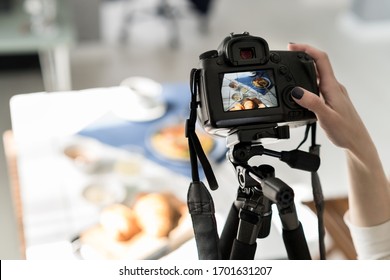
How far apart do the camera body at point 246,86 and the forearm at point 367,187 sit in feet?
0.40

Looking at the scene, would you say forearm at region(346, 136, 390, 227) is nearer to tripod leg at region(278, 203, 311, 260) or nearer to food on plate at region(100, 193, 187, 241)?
tripod leg at region(278, 203, 311, 260)

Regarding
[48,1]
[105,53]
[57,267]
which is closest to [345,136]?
[57,267]

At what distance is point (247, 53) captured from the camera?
72 cm

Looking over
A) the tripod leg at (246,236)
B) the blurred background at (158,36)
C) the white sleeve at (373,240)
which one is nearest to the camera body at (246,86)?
the tripod leg at (246,236)

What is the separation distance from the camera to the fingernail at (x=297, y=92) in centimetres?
71

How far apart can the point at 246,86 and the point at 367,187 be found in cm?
28

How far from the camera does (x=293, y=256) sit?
818mm

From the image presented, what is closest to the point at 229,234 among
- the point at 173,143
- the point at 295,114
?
the point at 295,114

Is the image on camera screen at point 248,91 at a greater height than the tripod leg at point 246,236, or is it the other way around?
the image on camera screen at point 248,91

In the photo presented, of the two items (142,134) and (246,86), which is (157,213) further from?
(246,86)

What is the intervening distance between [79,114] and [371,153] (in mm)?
862

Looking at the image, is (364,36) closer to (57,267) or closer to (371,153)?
(371,153)

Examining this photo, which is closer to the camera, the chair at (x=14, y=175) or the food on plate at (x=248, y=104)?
the food on plate at (x=248, y=104)

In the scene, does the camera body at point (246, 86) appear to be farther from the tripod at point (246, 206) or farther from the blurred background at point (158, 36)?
the blurred background at point (158, 36)
